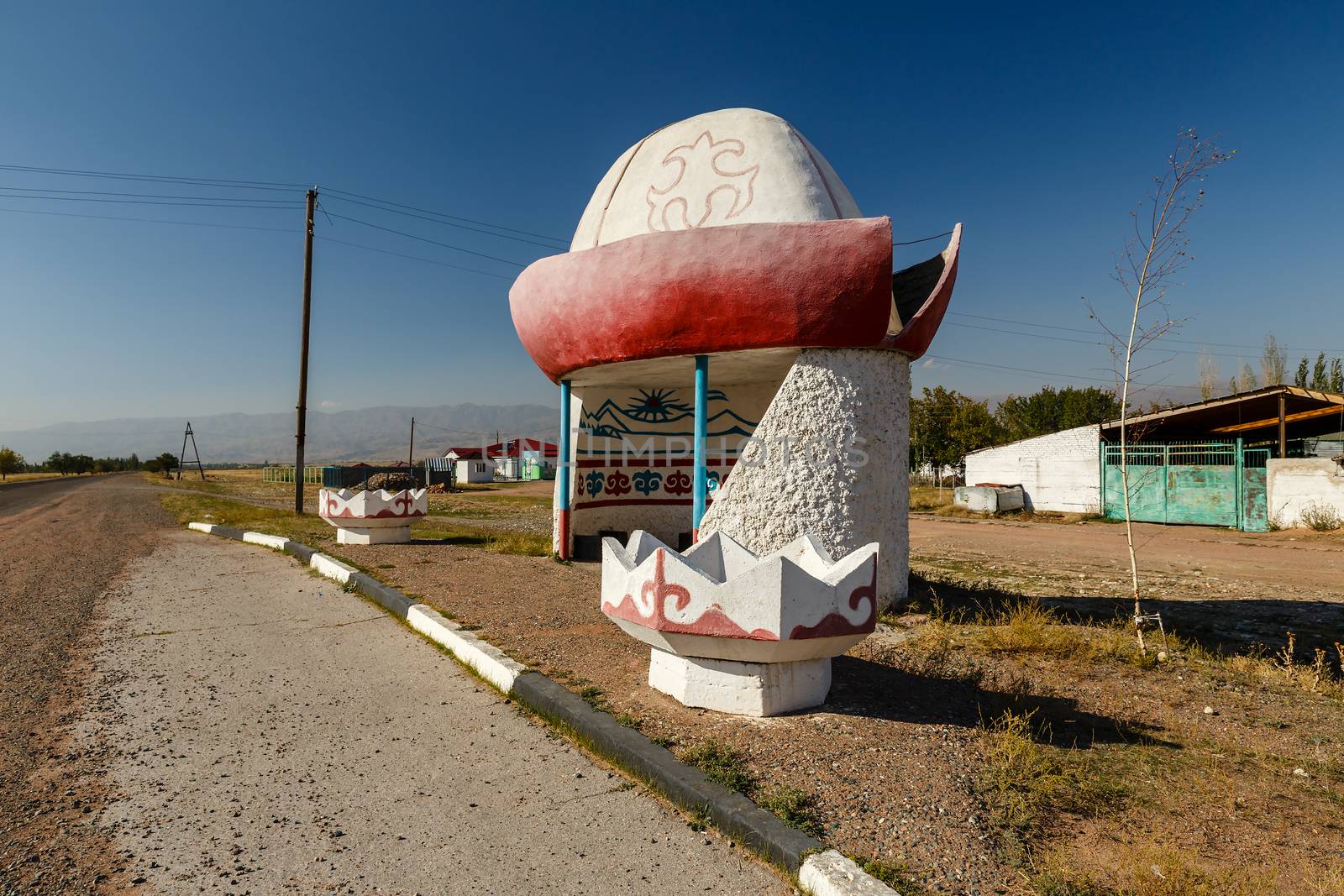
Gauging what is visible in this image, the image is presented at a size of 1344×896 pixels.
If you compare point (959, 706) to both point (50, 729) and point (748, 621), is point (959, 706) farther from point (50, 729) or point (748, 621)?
point (50, 729)

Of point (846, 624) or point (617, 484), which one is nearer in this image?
point (846, 624)

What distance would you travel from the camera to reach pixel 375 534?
11.8 metres

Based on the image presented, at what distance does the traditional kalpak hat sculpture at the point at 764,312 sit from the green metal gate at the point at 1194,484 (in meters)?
14.2

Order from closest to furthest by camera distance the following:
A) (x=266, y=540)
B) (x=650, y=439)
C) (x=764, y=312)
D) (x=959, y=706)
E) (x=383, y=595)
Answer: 1. (x=959, y=706)
2. (x=764, y=312)
3. (x=383, y=595)
4. (x=650, y=439)
5. (x=266, y=540)

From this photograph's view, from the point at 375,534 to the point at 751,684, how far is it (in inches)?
378

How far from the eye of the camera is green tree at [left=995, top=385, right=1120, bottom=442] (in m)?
45.4

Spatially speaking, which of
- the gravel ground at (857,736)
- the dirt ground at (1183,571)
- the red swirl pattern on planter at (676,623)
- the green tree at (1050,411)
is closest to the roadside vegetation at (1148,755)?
the gravel ground at (857,736)

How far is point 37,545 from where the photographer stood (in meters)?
12.6

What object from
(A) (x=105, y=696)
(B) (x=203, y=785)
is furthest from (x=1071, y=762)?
(A) (x=105, y=696)

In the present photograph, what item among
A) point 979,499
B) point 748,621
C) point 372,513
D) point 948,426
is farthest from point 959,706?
point 948,426

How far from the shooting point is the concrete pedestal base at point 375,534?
465 inches

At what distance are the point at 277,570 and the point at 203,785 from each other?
7.30 meters

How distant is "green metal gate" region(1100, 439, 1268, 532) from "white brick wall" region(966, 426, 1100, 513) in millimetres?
513

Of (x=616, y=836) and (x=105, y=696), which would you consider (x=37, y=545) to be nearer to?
(x=105, y=696)
